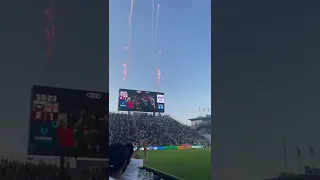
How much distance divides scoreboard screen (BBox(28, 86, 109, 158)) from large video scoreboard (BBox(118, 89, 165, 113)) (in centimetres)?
143

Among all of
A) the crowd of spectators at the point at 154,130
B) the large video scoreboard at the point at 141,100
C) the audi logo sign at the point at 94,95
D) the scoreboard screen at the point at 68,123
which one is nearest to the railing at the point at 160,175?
the crowd of spectators at the point at 154,130

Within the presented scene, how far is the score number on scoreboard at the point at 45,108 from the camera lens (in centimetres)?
305

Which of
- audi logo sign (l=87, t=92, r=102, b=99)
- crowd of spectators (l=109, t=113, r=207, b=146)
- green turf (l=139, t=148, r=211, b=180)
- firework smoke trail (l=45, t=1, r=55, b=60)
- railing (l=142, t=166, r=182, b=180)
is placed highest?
firework smoke trail (l=45, t=1, r=55, b=60)

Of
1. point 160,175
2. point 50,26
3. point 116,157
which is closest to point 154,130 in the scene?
point 160,175

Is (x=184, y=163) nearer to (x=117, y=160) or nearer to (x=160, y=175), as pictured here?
(x=160, y=175)

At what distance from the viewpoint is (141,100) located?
516 cm

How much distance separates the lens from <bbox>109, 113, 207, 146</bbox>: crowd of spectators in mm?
4961

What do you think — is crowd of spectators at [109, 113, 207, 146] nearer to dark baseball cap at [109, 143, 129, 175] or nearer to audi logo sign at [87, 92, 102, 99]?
dark baseball cap at [109, 143, 129, 175]

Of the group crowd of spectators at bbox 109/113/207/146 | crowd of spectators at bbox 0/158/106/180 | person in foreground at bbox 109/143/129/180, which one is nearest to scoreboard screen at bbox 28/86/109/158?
crowd of spectators at bbox 0/158/106/180

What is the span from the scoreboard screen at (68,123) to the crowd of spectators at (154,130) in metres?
1.38

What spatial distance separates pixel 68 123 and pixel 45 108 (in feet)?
0.72

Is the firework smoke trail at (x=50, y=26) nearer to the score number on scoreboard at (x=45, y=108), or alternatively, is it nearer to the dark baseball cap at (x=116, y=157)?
the score number on scoreboard at (x=45, y=108)
